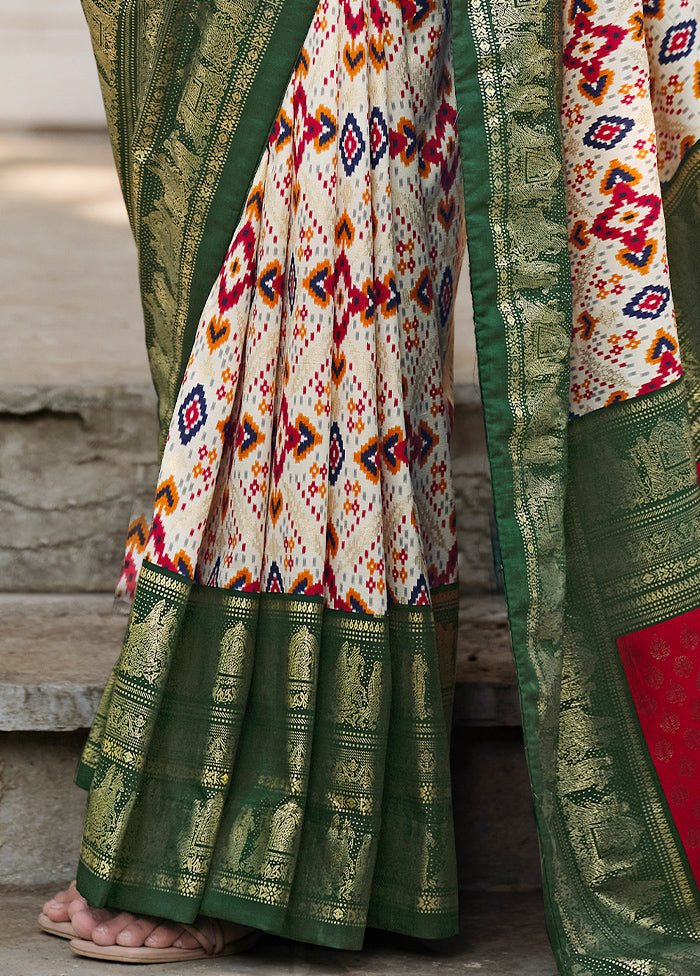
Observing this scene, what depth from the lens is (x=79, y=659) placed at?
43.6 inches

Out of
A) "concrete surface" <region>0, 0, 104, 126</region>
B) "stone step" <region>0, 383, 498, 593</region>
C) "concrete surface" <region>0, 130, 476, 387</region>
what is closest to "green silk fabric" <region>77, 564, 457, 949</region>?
"stone step" <region>0, 383, 498, 593</region>

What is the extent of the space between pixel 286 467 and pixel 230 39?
347mm

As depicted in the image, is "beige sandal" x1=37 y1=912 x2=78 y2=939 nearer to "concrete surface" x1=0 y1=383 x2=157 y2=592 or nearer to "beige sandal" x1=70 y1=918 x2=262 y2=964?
"beige sandal" x1=70 y1=918 x2=262 y2=964

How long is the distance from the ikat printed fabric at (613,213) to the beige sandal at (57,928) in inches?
23.3

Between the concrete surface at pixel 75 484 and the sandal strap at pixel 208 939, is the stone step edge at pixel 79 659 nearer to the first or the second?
the concrete surface at pixel 75 484

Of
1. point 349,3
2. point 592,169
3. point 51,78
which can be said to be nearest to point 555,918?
point 592,169

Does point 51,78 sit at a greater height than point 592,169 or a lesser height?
greater

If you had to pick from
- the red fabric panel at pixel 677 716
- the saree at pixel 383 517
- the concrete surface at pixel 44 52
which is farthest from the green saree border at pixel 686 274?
the concrete surface at pixel 44 52

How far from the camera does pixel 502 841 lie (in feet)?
3.58

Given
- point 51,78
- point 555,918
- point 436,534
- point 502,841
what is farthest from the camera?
point 51,78

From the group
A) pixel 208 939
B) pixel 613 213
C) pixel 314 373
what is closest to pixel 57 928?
pixel 208 939

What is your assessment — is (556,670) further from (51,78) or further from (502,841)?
(51,78)

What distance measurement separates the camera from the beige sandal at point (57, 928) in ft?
2.92

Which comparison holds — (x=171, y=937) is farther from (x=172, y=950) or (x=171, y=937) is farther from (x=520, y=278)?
(x=520, y=278)
